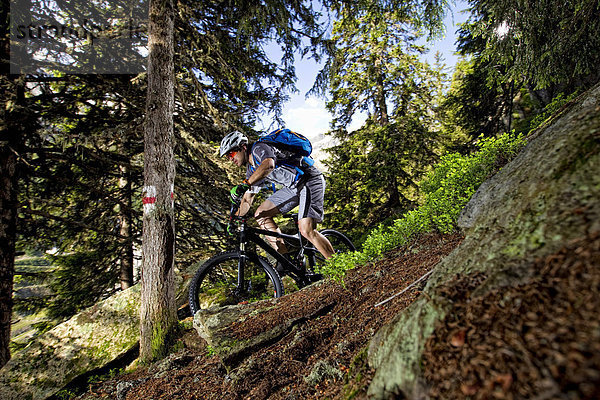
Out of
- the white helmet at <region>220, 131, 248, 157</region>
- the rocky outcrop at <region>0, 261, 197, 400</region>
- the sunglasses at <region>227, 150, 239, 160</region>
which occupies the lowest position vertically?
the rocky outcrop at <region>0, 261, 197, 400</region>

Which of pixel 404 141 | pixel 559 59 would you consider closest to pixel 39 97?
pixel 559 59

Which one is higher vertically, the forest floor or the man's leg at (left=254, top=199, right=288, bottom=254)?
the man's leg at (left=254, top=199, right=288, bottom=254)

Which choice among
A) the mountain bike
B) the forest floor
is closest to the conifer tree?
the mountain bike

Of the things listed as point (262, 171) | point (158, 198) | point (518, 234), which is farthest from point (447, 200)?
point (158, 198)

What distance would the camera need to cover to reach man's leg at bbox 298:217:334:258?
471cm

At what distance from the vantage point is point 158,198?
505 centimetres

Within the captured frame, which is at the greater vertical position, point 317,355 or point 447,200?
point 447,200

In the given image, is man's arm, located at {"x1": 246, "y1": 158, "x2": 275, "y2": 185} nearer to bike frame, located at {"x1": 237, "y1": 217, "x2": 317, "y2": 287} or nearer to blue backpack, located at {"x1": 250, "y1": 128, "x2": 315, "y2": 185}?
blue backpack, located at {"x1": 250, "y1": 128, "x2": 315, "y2": 185}

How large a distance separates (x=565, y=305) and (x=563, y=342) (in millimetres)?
136

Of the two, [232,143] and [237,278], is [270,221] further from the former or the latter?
[232,143]

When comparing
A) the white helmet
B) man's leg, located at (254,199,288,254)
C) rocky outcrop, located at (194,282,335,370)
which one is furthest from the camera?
man's leg, located at (254,199,288,254)

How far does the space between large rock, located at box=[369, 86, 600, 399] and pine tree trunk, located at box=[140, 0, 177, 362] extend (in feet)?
15.3

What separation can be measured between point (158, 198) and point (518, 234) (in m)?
5.37

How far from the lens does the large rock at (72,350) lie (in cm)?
466
